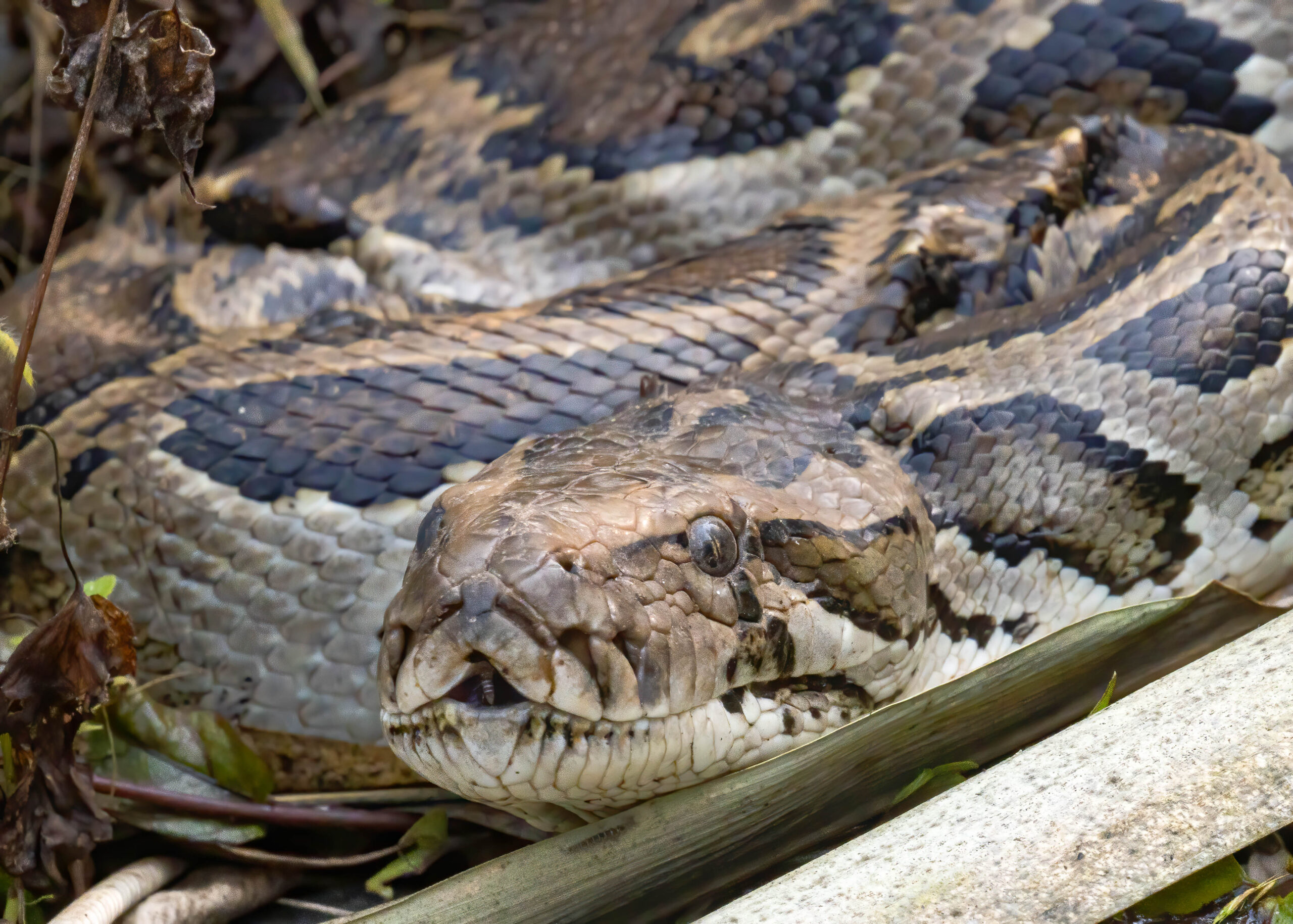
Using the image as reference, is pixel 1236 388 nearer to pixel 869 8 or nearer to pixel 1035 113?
pixel 1035 113

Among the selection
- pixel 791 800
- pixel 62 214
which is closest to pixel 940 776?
pixel 791 800

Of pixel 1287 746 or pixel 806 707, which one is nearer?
pixel 1287 746

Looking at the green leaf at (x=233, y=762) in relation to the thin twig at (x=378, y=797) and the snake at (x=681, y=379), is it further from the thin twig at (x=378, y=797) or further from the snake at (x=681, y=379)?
the snake at (x=681, y=379)

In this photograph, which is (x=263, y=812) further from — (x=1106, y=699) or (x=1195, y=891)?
(x=1195, y=891)

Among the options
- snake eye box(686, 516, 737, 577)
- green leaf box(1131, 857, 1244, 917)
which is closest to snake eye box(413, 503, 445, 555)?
snake eye box(686, 516, 737, 577)

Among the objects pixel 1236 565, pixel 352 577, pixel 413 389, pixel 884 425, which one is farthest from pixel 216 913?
pixel 1236 565

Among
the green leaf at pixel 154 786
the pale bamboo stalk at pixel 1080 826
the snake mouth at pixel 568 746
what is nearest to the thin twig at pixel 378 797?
the green leaf at pixel 154 786
